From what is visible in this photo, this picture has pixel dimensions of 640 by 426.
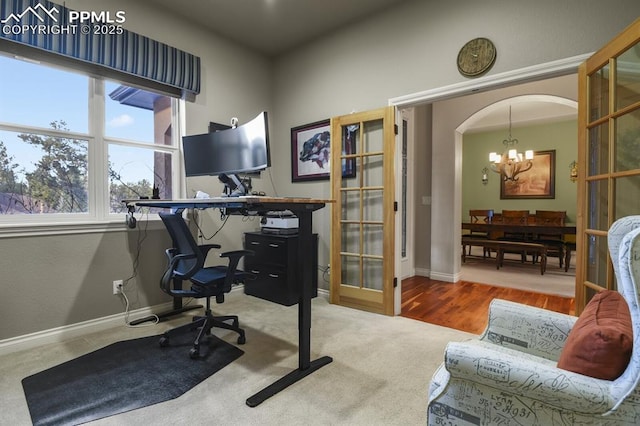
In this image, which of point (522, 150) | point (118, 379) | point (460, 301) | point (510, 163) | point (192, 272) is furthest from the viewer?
point (522, 150)

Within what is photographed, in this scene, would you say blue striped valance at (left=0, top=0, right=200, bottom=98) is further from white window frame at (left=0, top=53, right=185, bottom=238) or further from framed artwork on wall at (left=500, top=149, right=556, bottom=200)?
framed artwork on wall at (left=500, top=149, right=556, bottom=200)

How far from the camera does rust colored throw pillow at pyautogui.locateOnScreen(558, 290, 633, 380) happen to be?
81cm

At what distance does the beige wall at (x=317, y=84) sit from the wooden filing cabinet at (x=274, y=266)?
38 cm

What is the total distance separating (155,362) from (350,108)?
2783 millimetres

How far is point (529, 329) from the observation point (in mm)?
1326

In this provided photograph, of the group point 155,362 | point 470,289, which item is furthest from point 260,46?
point 470,289

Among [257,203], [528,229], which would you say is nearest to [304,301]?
[257,203]

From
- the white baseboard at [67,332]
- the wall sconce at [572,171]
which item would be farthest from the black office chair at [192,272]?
the wall sconce at [572,171]

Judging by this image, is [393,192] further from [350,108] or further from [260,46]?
[260,46]

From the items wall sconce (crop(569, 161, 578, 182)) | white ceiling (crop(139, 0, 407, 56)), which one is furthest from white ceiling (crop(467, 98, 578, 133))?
white ceiling (crop(139, 0, 407, 56))

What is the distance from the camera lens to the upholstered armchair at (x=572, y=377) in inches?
31.1

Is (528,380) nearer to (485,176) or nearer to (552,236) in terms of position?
(552,236)

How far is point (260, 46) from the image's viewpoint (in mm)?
3693

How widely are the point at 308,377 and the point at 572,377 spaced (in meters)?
1.38
